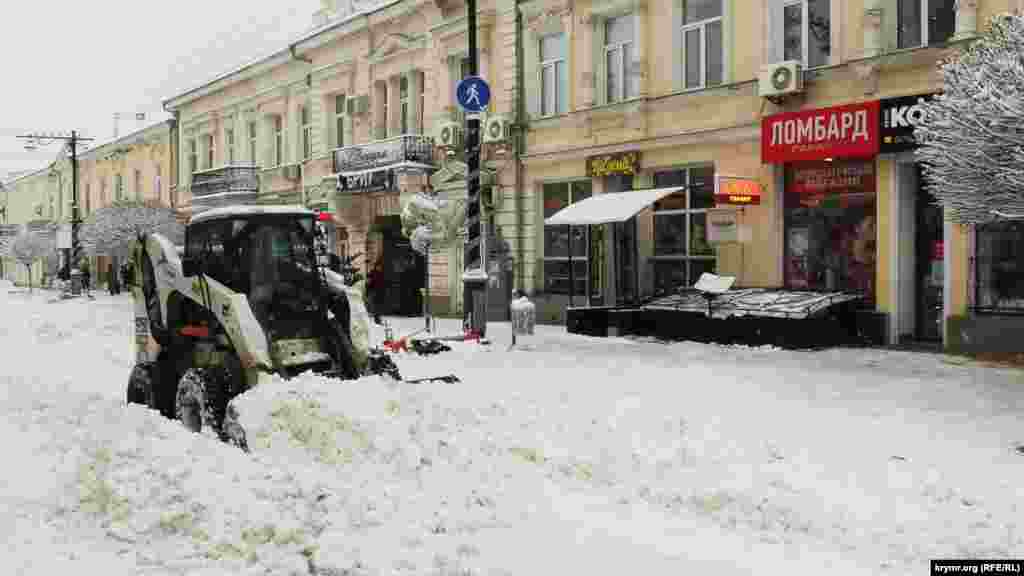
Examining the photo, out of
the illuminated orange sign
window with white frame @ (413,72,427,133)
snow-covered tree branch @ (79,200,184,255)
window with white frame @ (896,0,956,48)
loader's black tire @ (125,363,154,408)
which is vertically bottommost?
loader's black tire @ (125,363,154,408)

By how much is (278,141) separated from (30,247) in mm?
30036

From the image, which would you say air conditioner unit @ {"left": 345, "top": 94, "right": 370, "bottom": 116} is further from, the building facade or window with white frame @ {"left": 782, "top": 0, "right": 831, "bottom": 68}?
window with white frame @ {"left": 782, "top": 0, "right": 831, "bottom": 68}

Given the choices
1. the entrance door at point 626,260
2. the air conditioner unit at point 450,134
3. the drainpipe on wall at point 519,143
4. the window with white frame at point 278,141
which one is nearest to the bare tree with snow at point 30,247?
the window with white frame at point 278,141

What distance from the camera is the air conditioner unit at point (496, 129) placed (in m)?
20.8

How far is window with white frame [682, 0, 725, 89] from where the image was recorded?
16.8 meters

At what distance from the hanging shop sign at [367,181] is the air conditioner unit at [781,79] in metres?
11.3

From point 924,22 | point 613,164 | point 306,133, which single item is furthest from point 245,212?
point 306,133

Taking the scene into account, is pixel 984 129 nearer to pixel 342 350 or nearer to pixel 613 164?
pixel 342 350

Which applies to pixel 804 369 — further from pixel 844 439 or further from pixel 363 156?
pixel 363 156

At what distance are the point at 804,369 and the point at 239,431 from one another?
760 cm

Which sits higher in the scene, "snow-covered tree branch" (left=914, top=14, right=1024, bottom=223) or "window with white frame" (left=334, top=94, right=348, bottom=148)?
"window with white frame" (left=334, top=94, right=348, bottom=148)

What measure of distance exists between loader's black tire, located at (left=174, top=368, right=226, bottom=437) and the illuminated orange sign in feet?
32.4

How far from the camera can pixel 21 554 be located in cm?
470

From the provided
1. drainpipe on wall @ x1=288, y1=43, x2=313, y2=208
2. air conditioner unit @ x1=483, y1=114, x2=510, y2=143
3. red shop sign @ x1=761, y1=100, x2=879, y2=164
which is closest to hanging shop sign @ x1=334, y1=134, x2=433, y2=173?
air conditioner unit @ x1=483, y1=114, x2=510, y2=143
